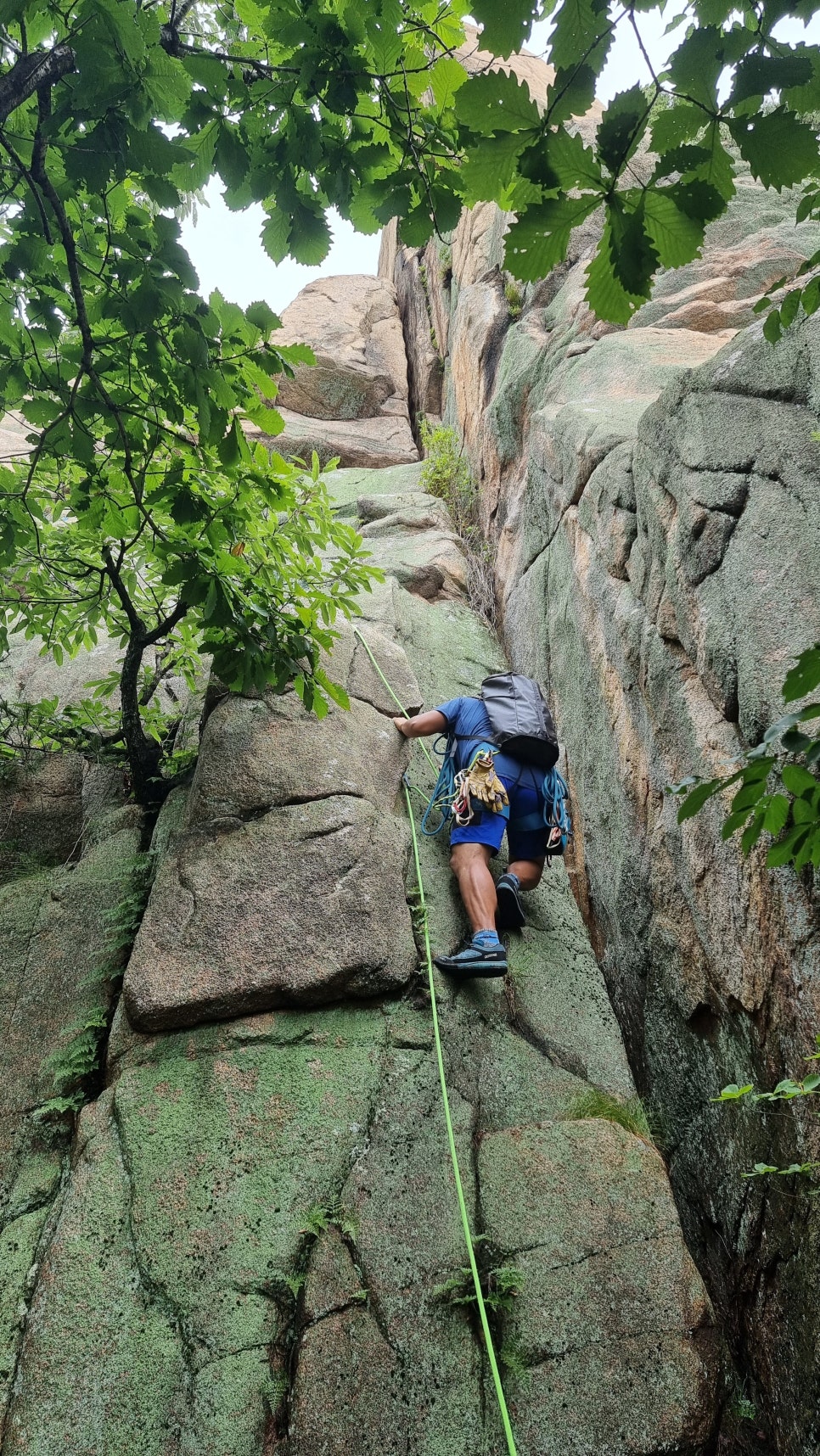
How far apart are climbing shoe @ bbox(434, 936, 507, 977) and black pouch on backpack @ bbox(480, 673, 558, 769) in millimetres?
1248

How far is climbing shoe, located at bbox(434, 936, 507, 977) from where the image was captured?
4156mm

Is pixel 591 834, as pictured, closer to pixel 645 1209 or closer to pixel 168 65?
pixel 645 1209

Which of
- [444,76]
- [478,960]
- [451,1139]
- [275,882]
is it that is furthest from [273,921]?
[444,76]

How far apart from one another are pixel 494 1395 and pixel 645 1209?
0.88 metres

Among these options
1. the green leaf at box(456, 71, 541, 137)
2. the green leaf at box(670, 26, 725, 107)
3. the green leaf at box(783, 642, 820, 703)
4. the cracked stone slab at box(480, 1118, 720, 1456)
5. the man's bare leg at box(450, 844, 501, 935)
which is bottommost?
the cracked stone slab at box(480, 1118, 720, 1456)

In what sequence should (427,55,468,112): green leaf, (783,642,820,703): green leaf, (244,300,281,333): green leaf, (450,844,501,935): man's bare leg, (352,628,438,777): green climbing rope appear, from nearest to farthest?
1. (783,642,820,703): green leaf
2. (427,55,468,112): green leaf
3. (244,300,281,333): green leaf
4. (450,844,501,935): man's bare leg
5. (352,628,438,777): green climbing rope

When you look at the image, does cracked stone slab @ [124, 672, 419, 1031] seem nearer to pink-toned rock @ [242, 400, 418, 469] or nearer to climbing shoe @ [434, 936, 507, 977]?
climbing shoe @ [434, 936, 507, 977]

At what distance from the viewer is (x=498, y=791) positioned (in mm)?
4805

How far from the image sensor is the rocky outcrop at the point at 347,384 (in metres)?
13.7

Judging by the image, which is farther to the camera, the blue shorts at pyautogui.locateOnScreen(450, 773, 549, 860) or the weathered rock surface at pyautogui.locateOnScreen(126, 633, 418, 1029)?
the blue shorts at pyautogui.locateOnScreen(450, 773, 549, 860)

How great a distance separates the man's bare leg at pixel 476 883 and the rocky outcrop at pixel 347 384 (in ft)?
30.3

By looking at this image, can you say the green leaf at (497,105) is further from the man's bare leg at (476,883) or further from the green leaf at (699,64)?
the man's bare leg at (476,883)

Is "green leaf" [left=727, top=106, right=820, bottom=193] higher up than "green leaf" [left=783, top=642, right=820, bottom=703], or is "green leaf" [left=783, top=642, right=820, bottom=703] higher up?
"green leaf" [left=727, top=106, right=820, bottom=193]

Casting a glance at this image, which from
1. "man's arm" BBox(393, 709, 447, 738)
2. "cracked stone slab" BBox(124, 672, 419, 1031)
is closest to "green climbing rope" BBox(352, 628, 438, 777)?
"man's arm" BBox(393, 709, 447, 738)
